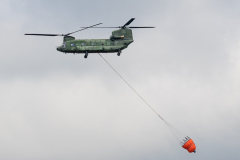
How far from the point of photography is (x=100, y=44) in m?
76.6

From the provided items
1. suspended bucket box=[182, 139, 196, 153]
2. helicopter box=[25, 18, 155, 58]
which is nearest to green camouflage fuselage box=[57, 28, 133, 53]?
helicopter box=[25, 18, 155, 58]

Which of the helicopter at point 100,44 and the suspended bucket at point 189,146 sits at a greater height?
the helicopter at point 100,44

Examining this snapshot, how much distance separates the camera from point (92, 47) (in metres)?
75.9

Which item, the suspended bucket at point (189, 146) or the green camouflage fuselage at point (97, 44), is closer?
the green camouflage fuselage at point (97, 44)

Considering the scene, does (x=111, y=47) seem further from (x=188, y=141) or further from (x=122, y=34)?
(x=188, y=141)

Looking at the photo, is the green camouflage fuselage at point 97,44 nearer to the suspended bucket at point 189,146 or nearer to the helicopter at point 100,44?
the helicopter at point 100,44

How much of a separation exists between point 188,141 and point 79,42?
96.9 feet

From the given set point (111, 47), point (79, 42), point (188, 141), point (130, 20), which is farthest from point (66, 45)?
point (188, 141)

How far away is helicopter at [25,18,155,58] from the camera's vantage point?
75.6m

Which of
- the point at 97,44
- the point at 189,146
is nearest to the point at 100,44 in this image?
the point at 97,44

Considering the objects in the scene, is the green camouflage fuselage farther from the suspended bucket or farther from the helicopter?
the suspended bucket

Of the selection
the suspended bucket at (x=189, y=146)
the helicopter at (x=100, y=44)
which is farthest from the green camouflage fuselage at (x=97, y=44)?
the suspended bucket at (x=189, y=146)

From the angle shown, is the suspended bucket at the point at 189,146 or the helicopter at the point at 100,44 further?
the suspended bucket at the point at 189,146

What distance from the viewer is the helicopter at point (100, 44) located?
75625 mm
